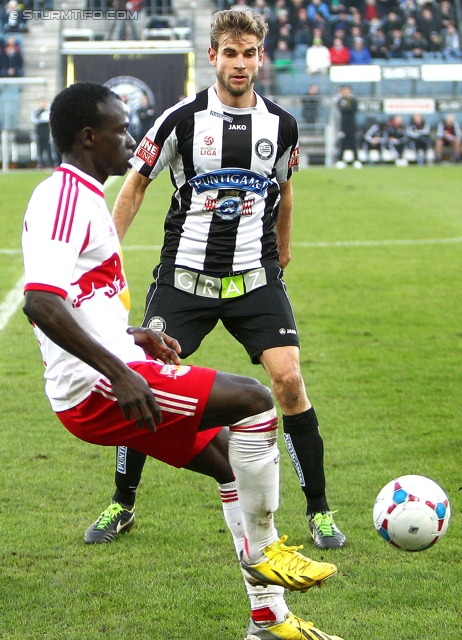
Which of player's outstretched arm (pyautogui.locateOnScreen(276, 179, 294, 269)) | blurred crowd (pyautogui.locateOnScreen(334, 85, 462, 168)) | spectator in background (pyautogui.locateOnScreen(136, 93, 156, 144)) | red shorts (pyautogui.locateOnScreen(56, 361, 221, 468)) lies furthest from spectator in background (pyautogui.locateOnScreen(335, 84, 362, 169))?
red shorts (pyautogui.locateOnScreen(56, 361, 221, 468))

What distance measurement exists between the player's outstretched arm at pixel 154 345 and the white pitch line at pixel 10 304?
5.75 meters

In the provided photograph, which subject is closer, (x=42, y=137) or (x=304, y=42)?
(x=42, y=137)

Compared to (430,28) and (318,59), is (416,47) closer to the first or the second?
(430,28)

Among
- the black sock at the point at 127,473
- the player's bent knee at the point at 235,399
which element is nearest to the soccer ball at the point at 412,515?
the player's bent knee at the point at 235,399

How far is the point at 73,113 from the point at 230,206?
4.99 feet

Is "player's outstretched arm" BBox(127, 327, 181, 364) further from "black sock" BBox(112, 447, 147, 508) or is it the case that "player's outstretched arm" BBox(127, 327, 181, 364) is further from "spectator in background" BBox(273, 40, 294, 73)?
"spectator in background" BBox(273, 40, 294, 73)

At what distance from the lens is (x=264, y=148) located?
15.4ft

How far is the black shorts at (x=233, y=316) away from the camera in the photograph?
441 centimetres

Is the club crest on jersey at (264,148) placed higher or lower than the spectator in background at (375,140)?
higher

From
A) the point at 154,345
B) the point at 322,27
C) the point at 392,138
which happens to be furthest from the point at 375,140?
the point at 154,345

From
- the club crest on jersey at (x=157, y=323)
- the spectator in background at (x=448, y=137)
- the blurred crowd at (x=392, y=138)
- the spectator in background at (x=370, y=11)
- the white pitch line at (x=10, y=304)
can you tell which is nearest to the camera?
the club crest on jersey at (x=157, y=323)

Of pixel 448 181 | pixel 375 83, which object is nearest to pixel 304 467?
pixel 448 181

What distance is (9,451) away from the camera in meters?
5.55

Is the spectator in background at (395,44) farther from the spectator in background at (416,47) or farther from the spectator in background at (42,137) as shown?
the spectator in background at (42,137)
